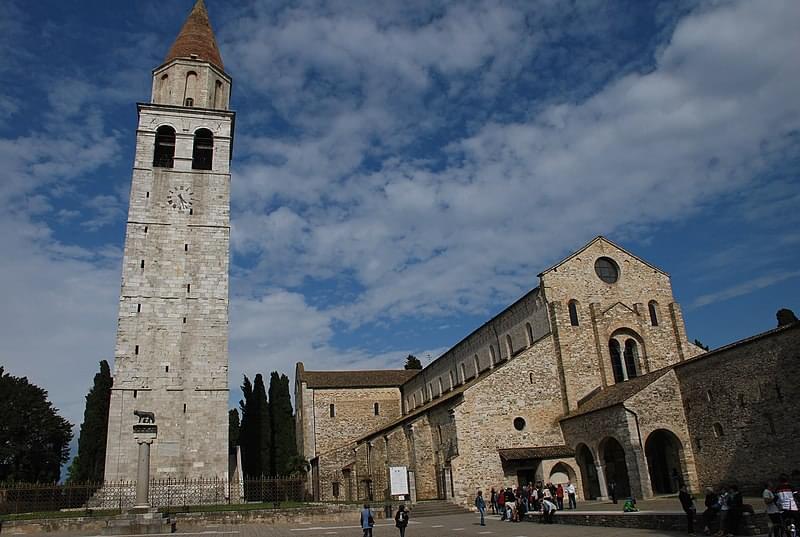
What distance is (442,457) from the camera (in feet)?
100

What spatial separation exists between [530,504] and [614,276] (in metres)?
14.1

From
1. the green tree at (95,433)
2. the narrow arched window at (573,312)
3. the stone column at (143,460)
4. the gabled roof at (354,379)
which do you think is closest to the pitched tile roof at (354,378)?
the gabled roof at (354,379)

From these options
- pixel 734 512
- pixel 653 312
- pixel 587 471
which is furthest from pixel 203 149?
pixel 734 512

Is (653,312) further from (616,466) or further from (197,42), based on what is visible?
(197,42)

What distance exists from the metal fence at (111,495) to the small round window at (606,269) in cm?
1945

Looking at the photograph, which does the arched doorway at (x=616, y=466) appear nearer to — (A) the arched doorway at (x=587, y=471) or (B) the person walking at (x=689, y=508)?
(A) the arched doorway at (x=587, y=471)

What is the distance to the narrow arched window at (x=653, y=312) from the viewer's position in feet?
106

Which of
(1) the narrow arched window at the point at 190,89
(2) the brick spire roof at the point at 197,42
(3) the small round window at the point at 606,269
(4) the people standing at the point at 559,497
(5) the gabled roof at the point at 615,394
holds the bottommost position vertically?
(4) the people standing at the point at 559,497

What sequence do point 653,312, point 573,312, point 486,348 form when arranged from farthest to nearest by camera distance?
point 486,348
point 653,312
point 573,312

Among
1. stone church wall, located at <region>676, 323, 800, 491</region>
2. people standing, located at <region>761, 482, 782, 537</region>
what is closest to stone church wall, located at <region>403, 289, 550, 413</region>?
stone church wall, located at <region>676, 323, 800, 491</region>

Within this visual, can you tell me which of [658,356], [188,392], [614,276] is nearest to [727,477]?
[658,356]

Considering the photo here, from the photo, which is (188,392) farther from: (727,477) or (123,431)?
(727,477)

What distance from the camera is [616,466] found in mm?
27484

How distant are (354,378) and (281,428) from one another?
9.99 m
